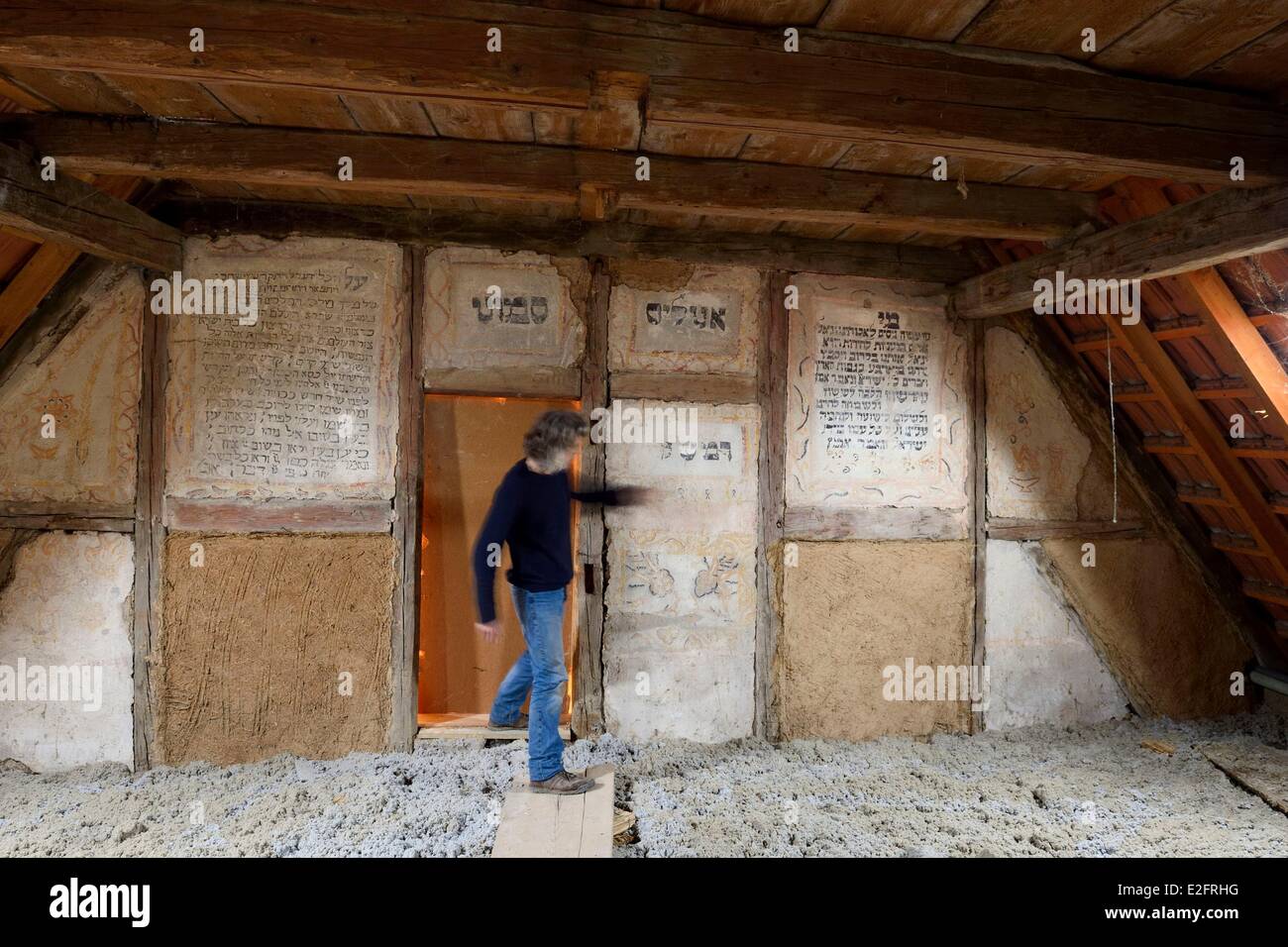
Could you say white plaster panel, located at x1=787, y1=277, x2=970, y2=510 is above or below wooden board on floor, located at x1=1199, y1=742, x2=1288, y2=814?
above

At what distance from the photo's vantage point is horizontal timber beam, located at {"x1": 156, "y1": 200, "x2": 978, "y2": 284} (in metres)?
3.49

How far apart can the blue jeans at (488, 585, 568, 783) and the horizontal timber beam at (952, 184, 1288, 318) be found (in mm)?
2680

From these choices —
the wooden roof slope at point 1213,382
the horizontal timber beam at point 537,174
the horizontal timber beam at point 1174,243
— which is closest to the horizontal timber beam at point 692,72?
the horizontal timber beam at point 1174,243

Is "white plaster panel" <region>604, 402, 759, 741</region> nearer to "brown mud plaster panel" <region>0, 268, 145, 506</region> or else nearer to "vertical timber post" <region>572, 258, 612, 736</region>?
"vertical timber post" <region>572, 258, 612, 736</region>

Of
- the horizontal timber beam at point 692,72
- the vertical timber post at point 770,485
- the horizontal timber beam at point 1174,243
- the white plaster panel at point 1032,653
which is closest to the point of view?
the horizontal timber beam at point 692,72

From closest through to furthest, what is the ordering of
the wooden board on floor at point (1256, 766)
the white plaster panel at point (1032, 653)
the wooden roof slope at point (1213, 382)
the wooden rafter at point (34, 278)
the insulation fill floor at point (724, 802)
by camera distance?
the insulation fill floor at point (724, 802) < the wooden roof slope at point (1213, 382) < the wooden rafter at point (34, 278) < the wooden board on floor at point (1256, 766) < the white plaster panel at point (1032, 653)

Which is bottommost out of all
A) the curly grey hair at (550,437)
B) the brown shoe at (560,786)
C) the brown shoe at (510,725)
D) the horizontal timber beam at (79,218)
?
the brown shoe at (560,786)

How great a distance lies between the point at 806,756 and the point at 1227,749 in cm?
228

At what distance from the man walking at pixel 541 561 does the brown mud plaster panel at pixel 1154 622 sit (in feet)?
9.45

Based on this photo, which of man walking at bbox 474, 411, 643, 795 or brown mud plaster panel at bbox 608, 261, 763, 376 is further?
brown mud plaster panel at bbox 608, 261, 763, 376

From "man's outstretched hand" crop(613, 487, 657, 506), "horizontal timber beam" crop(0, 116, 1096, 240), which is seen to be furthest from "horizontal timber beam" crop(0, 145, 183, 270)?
"man's outstretched hand" crop(613, 487, 657, 506)

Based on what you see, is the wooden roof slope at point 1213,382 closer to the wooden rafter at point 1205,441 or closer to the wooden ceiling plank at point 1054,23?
the wooden rafter at point 1205,441

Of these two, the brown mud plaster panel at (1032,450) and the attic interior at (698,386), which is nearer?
the attic interior at (698,386)

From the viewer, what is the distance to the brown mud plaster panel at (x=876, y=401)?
12.6 feet
